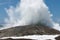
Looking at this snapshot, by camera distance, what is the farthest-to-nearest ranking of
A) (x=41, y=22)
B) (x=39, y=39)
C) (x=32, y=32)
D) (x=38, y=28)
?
(x=41, y=22) < (x=38, y=28) < (x=32, y=32) < (x=39, y=39)

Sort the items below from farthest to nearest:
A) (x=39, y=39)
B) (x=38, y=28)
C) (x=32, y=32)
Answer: (x=38, y=28) < (x=32, y=32) < (x=39, y=39)

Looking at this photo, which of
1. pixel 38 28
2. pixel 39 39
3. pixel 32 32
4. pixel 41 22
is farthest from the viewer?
pixel 41 22

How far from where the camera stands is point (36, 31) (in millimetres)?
128625

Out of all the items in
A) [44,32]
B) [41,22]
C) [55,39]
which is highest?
[41,22]

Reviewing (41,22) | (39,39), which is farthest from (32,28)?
(39,39)

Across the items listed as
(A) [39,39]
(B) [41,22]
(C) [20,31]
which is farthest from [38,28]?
(A) [39,39]

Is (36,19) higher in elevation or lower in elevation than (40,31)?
higher

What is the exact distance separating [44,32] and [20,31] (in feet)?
45.4

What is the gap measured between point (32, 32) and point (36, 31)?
10.9ft

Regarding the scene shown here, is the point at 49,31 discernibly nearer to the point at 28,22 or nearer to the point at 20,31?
the point at 20,31

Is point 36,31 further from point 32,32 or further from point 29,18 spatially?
point 29,18

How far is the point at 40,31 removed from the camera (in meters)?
129

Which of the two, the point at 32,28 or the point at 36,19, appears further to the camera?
the point at 36,19

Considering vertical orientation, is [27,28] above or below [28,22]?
below
